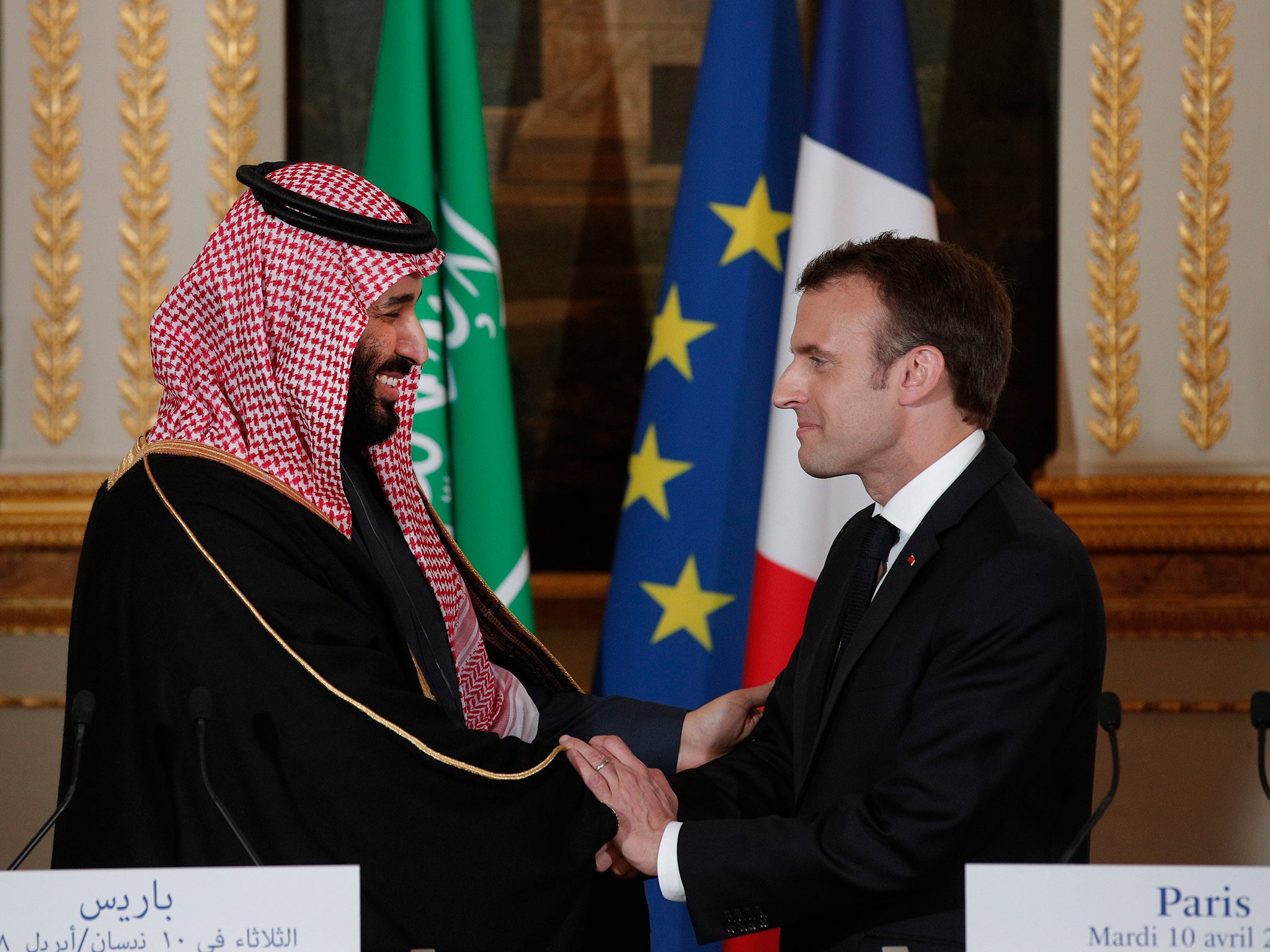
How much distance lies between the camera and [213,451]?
7.43ft

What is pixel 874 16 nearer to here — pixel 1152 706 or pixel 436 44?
pixel 436 44

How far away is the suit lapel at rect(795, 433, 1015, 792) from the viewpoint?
2.27 m

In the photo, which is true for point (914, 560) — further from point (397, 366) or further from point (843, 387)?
point (397, 366)

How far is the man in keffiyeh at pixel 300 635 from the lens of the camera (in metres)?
2.08

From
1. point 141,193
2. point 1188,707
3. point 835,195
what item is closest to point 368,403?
point 835,195

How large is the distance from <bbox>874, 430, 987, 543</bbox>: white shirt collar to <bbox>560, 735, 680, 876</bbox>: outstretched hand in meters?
0.66

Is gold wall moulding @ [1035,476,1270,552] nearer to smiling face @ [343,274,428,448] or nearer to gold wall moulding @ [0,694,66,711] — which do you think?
smiling face @ [343,274,428,448]

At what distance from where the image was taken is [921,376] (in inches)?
92.6

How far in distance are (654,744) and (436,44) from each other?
2.15 m

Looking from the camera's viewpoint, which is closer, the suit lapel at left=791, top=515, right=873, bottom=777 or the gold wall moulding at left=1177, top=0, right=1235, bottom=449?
the suit lapel at left=791, top=515, right=873, bottom=777

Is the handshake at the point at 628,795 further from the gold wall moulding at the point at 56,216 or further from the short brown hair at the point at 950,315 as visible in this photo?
the gold wall moulding at the point at 56,216

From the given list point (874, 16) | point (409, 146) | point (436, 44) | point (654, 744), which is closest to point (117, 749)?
point (654, 744)

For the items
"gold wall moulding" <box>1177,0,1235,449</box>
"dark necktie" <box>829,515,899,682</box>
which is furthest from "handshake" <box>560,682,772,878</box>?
"gold wall moulding" <box>1177,0,1235,449</box>

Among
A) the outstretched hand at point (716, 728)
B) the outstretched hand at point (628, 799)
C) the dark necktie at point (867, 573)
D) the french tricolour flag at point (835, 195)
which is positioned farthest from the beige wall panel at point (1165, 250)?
the outstretched hand at point (628, 799)
